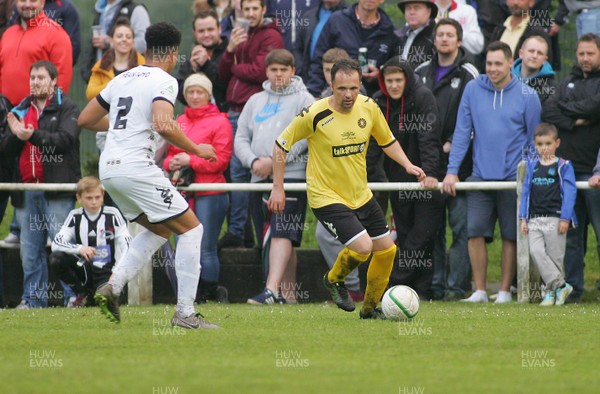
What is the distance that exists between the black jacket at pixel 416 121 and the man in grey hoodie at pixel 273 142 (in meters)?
1.09

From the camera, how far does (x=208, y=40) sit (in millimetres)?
15719

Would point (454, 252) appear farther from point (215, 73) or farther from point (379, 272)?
point (215, 73)

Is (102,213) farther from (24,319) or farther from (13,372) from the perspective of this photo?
(13,372)

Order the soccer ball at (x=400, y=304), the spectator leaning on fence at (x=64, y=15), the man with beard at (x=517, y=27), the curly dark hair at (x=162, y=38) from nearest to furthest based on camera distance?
the curly dark hair at (x=162, y=38)
the soccer ball at (x=400, y=304)
the man with beard at (x=517, y=27)
the spectator leaning on fence at (x=64, y=15)

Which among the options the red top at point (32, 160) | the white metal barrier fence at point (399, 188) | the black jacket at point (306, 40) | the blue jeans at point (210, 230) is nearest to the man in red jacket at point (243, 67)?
the black jacket at point (306, 40)

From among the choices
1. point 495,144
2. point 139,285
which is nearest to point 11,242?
point 139,285

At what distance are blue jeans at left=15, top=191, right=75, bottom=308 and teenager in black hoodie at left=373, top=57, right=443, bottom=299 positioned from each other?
4.20 m

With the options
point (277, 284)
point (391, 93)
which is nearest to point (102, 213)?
point (277, 284)

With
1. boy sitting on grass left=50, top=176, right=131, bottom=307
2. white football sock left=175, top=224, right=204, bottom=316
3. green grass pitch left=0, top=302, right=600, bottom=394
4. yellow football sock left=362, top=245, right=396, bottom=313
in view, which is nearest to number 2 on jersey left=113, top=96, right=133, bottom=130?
white football sock left=175, top=224, right=204, bottom=316

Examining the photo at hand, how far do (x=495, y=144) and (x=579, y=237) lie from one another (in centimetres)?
147

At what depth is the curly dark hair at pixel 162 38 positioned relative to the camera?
10266 mm

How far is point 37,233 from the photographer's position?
47.5 feet

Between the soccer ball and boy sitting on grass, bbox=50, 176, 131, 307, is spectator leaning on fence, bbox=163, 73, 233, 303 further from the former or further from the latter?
the soccer ball

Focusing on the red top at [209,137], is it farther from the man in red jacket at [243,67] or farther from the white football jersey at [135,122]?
the white football jersey at [135,122]
